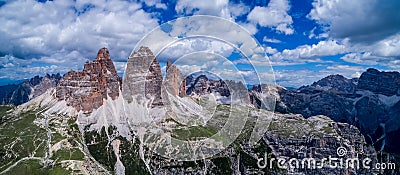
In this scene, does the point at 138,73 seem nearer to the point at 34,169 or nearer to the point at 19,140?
the point at 34,169

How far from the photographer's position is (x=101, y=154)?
592 ft

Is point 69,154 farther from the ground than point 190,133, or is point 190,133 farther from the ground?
point 190,133

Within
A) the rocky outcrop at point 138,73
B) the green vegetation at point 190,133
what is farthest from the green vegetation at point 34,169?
the rocky outcrop at point 138,73

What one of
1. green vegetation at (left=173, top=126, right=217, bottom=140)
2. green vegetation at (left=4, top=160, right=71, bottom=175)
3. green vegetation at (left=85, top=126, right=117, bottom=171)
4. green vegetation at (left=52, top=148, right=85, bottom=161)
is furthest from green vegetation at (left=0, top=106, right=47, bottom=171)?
green vegetation at (left=173, top=126, right=217, bottom=140)

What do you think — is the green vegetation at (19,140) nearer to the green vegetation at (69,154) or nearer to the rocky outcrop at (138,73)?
the green vegetation at (69,154)

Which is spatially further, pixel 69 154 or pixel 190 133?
pixel 69 154

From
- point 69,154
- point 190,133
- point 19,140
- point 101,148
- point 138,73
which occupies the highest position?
point 138,73

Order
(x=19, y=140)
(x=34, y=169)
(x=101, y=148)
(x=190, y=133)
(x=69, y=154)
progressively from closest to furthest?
(x=190, y=133) < (x=34, y=169) < (x=69, y=154) < (x=19, y=140) < (x=101, y=148)

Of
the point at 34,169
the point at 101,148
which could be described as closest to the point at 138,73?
the point at 34,169

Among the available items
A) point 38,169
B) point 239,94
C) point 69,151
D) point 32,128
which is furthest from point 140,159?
point 239,94

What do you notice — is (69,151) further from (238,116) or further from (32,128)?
(238,116)

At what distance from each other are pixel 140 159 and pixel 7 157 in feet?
232

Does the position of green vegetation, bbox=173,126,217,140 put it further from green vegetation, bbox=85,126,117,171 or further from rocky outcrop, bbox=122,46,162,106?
green vegetation, bbox=85,126,117,171

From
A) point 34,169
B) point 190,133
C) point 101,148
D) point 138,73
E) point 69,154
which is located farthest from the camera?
point 101,148
